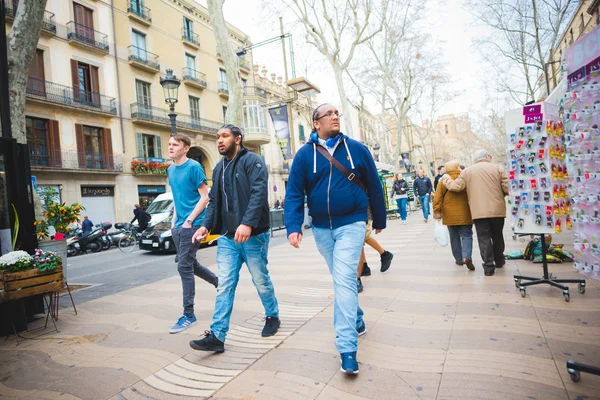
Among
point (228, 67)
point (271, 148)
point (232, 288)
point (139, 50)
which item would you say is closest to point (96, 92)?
point (139, 50)

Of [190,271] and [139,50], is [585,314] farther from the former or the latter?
[139,50]

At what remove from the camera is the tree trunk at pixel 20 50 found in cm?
603

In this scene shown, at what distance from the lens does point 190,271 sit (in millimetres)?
3809

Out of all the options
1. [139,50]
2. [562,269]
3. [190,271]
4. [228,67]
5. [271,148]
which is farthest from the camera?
[271,148]

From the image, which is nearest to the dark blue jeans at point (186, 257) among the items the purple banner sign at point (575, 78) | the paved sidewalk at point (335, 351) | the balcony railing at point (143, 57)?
the paved sidewalk at point (335, 351)

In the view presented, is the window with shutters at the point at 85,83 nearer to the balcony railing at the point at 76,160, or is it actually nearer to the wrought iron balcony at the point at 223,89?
the balcony railing at the point at 76,160

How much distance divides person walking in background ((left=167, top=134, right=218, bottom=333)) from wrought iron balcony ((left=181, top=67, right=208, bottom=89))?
26.6 meters

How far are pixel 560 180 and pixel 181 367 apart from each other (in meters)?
4.11

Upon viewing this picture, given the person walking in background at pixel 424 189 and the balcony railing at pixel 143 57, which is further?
the balcony railing at pixel 143 57

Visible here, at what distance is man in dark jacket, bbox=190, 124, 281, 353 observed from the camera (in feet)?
10.1

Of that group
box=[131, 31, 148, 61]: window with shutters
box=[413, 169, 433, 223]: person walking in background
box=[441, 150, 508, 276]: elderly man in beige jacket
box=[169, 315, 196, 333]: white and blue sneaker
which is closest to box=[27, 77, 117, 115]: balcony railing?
box=[131, 31, 148, 61]: window with shutters

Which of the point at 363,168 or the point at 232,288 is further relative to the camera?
the point at 232,288

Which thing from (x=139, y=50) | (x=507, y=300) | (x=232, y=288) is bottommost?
(x=507, y=300)

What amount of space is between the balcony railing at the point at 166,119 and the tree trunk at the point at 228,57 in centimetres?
1404
